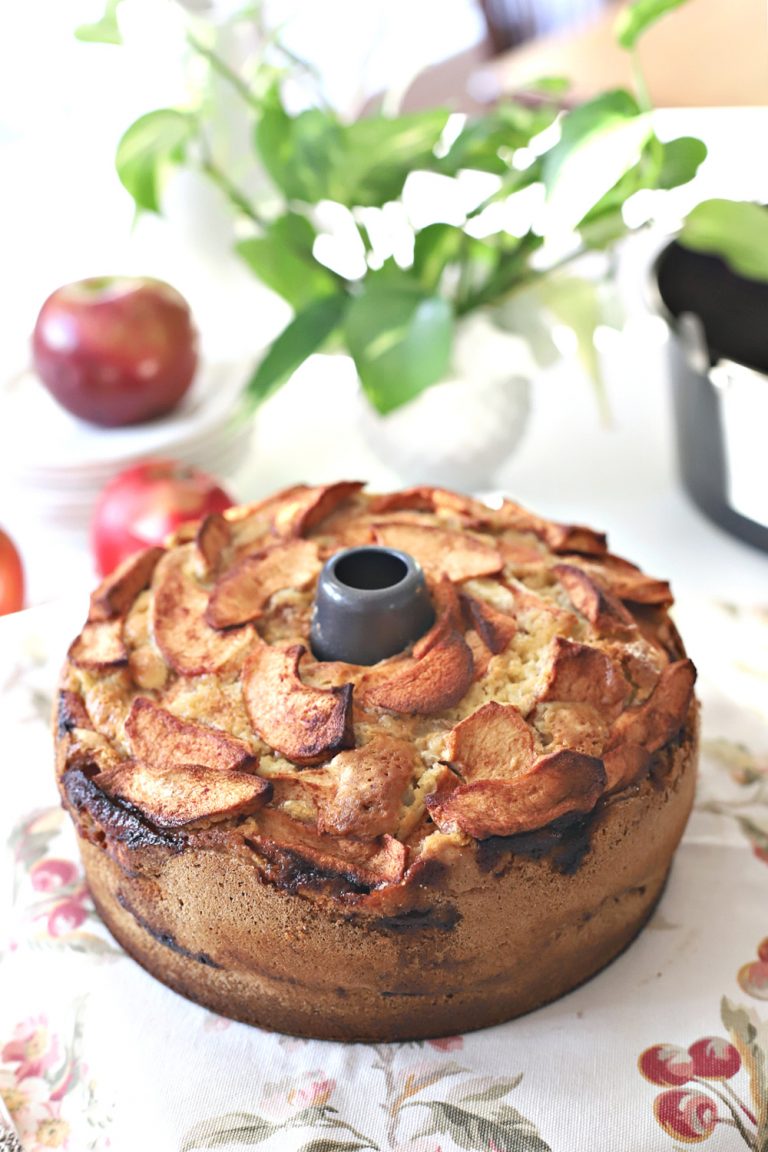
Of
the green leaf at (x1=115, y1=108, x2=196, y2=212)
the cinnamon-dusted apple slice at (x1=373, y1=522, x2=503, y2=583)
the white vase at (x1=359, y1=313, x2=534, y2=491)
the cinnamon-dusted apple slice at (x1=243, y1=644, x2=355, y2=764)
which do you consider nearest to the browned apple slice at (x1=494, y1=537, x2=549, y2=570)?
the cinnamon-dusted apple slice at (x1=373, y1=522, x2=503, y2=583)

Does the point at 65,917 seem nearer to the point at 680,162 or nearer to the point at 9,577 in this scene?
the point at 9,577

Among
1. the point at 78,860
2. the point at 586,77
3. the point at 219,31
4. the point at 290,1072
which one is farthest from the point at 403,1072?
the point at 586,77

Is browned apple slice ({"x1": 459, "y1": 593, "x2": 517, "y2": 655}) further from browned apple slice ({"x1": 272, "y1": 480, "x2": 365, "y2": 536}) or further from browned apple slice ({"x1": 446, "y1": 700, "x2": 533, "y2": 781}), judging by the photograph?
browned apple slice ({"x1": 272, "y1": 480, "x2": 365, "y2": 536})

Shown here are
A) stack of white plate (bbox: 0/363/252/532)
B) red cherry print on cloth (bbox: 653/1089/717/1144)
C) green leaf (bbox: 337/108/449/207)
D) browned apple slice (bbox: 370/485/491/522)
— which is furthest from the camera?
stack of white plate (bbox: 0/363/252/532)

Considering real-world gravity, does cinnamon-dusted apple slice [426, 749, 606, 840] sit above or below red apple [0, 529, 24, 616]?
above

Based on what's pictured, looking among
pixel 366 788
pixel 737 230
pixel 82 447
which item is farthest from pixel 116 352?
pixel 366 788

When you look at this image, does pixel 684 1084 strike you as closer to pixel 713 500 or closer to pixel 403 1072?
pixel 403 1072
